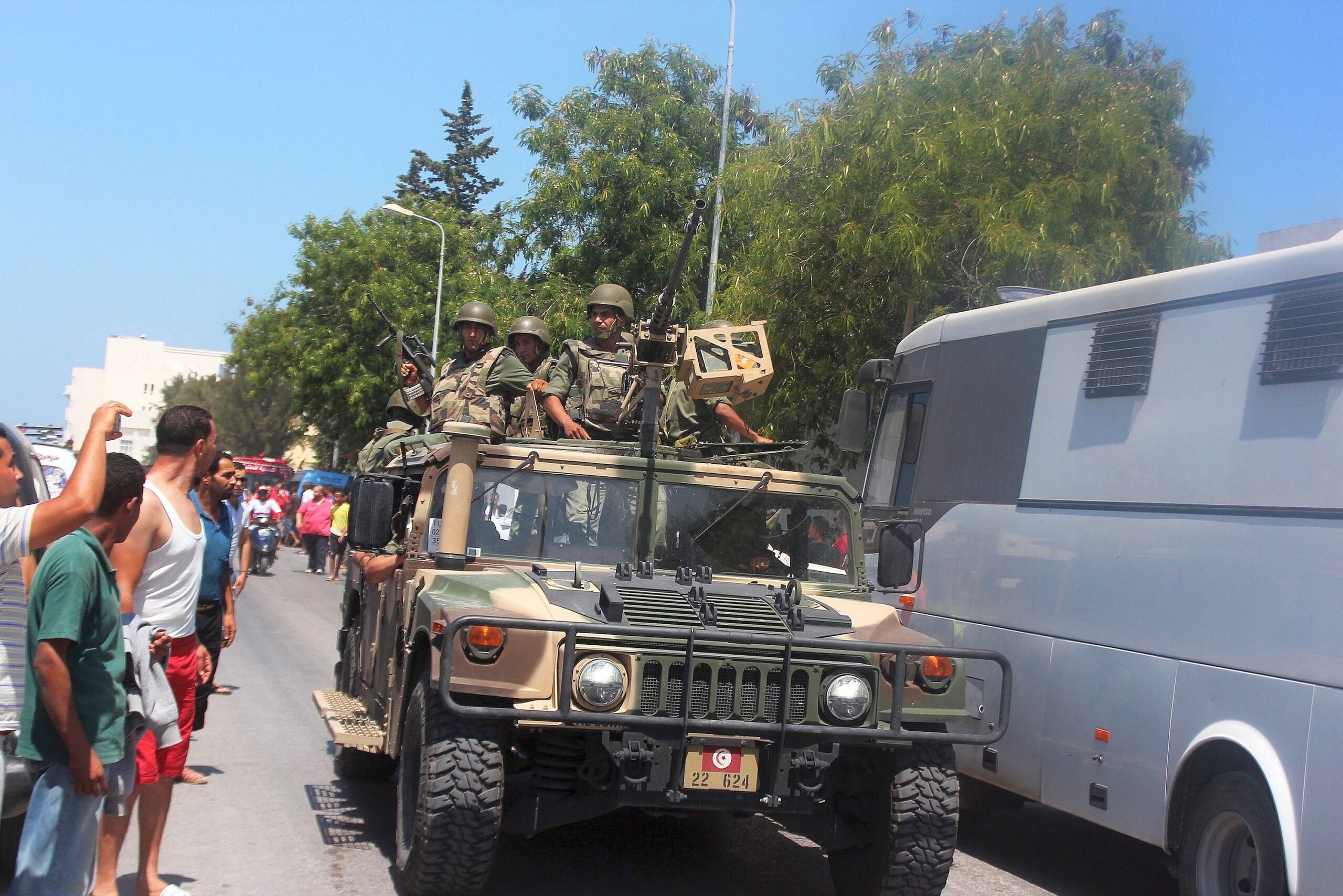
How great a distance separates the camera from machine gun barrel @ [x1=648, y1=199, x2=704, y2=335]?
228 inches

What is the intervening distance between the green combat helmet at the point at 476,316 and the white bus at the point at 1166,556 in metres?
3.11

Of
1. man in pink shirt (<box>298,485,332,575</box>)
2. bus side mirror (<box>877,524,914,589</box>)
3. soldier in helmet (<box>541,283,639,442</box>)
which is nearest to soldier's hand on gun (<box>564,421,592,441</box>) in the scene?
soldier in helmet (<box>541,283,639,442</box>)

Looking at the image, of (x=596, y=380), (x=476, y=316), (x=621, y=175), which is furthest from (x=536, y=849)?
(x=621, y=175)

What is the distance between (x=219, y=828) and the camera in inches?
267

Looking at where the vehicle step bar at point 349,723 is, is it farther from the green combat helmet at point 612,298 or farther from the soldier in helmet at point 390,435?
the green combat helmet at point 612,298

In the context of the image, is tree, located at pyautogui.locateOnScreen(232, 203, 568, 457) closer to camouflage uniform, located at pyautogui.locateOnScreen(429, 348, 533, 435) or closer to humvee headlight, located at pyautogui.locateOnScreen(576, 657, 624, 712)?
camouflage uniform, located at pyautogui.locateOnScreen(429, 348, 533, 435)

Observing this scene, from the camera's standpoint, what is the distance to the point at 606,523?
6320 millimetres

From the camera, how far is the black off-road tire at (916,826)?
542cm

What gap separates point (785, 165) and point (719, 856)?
9.71 m

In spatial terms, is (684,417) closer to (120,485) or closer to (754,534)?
(754,534)

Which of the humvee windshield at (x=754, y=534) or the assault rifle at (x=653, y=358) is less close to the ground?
the assault rifle at (x=653, y=358)

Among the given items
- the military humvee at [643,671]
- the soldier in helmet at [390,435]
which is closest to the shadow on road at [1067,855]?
the military humvee at [643,671]

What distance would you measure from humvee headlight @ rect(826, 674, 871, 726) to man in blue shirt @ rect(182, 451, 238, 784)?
3260mm

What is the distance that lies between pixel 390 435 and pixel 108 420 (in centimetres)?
521
